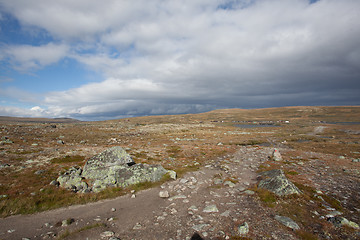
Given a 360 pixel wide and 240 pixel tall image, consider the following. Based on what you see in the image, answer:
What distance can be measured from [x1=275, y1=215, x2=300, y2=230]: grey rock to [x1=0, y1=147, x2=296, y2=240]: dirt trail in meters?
0.43

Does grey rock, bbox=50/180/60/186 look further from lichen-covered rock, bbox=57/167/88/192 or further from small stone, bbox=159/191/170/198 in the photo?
small stone, bbox=159/191/170/198

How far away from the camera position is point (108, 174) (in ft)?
51.1

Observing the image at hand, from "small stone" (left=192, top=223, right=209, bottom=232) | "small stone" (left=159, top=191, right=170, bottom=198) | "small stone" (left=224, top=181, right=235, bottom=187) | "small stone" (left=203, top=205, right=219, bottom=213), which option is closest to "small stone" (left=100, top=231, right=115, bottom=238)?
"small stone" (left=192, top=223, right=209, bottom=232)

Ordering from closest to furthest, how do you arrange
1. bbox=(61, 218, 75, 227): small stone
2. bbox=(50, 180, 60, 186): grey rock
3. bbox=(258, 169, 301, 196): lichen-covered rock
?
bbox=(61, 218, 75, 227): small stone
bbox=(258, 169, 301, 196): lichen-covered rock
bbox=(50, 180, 60, 186): grey rock

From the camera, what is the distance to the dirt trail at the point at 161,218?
28.7 feet

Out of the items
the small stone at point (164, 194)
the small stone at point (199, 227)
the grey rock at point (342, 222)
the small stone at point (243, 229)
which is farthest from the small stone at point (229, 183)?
the grey rock at point (342, 222)

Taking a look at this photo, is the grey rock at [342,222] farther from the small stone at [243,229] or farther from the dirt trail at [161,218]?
the small stone at [243,229]

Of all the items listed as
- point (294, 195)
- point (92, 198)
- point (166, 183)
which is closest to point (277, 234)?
point (294, 195)

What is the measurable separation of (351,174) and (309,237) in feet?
56.1

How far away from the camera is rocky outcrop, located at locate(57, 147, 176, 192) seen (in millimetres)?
14523

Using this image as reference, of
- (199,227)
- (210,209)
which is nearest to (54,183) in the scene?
(199,227)

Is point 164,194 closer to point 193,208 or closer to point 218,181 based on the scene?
point 193,208

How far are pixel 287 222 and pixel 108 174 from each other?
14.7 meters

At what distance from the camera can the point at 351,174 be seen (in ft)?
61.0
